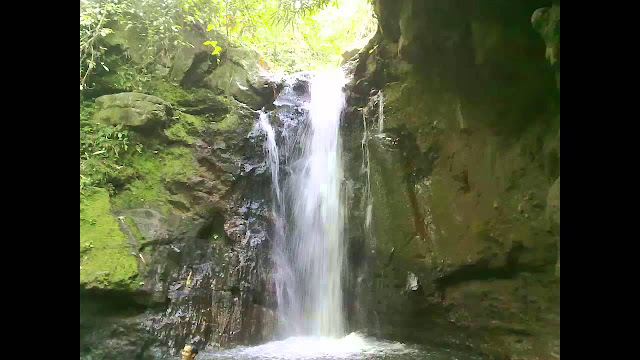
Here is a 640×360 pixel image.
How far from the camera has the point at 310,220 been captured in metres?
6.29

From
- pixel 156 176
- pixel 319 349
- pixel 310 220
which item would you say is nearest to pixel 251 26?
pixel 156 176

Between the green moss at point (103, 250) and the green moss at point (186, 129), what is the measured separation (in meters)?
1.32

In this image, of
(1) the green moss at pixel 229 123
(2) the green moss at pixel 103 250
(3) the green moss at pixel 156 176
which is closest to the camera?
(2) the green moss at pixel 103 250

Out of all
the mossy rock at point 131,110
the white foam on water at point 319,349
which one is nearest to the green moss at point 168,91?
the mossy rock at point 131,110

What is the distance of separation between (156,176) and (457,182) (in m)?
3.93

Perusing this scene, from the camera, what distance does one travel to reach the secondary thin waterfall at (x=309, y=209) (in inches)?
230

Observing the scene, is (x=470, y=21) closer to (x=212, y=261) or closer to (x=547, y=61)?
(x=547, y=61)

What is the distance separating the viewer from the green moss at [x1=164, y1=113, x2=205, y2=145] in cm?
577

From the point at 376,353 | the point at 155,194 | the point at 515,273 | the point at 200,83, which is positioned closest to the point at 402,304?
the point at 376,353

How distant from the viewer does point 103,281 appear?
4.35 metres

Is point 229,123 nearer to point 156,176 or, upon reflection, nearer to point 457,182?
point 156,176

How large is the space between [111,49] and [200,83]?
4.11 ft

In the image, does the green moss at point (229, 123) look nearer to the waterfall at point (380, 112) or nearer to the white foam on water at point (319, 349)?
the waterfall at point (380, 112)
